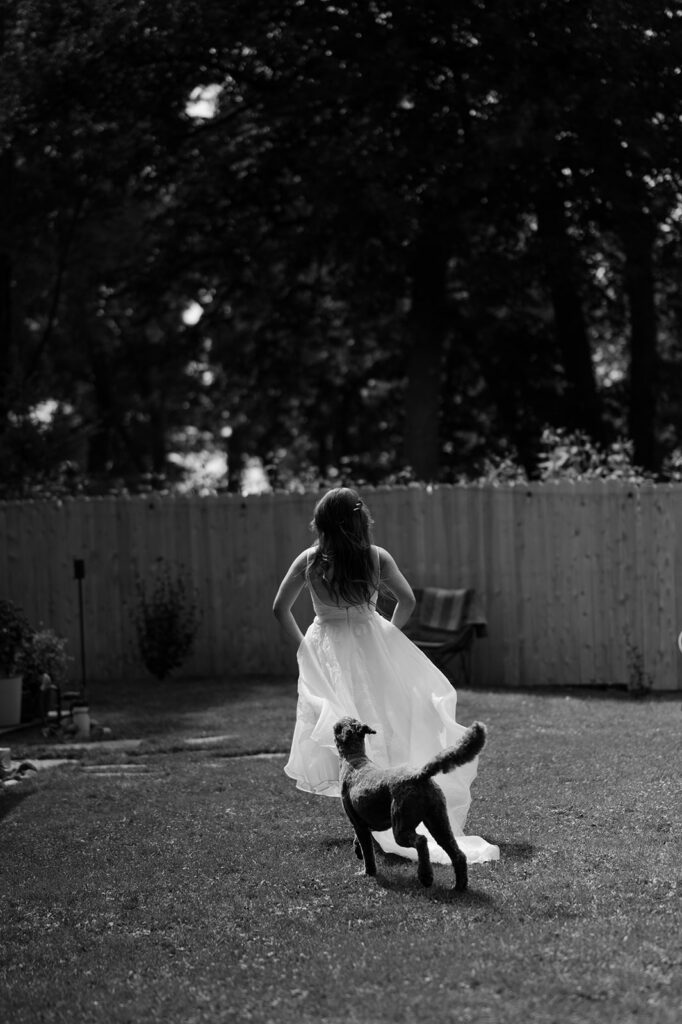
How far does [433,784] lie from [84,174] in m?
15.3

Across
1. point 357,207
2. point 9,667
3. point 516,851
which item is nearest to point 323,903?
point 516,851

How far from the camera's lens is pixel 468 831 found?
241 inches

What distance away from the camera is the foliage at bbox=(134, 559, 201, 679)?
44.5 ft

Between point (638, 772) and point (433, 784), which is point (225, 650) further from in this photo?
point (433, 784)

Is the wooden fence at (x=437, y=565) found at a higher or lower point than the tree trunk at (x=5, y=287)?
lower

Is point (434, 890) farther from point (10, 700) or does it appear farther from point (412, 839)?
point (10, 700)

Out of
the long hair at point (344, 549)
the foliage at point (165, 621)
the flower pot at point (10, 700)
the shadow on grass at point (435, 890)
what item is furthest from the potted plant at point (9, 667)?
the shadow on grass at point (435, 890)

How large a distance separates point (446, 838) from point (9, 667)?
6.43 meters

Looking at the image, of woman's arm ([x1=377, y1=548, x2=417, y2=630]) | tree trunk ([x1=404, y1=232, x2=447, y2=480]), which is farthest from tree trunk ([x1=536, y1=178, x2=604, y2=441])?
woman's arm ([x1=377, y1=548, x2=417, y2=630])

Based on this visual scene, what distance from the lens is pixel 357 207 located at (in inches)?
683

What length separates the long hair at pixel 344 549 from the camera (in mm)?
5891

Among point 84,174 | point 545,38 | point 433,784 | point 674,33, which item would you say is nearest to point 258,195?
point 84,174

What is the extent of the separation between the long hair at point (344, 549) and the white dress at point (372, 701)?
0.12 meters

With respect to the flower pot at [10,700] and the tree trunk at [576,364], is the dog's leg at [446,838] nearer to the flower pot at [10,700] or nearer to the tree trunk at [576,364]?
the flower pot at [10,700]
